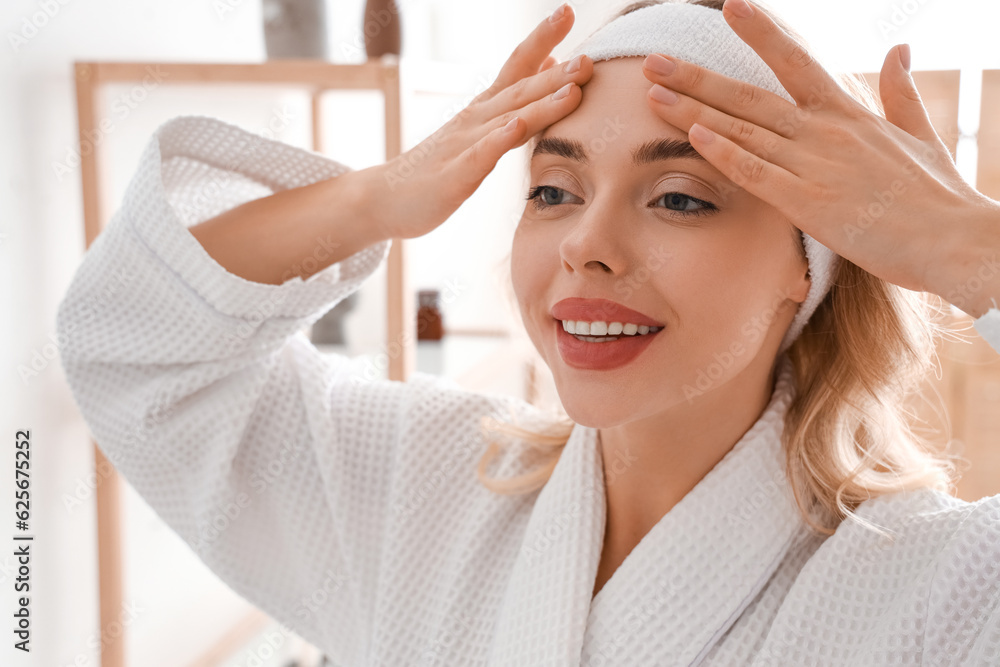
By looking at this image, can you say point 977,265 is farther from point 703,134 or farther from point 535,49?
point 535,49

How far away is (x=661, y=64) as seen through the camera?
27.3 inches

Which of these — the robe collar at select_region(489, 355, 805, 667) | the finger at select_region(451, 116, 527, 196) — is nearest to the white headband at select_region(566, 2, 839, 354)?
the finger at select_region(451, 116, 527, 196)

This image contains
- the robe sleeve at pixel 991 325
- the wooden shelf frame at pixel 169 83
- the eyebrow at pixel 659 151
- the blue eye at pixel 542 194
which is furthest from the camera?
the wooden shelf frame at pixel 169 83

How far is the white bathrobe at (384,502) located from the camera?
0.76 m

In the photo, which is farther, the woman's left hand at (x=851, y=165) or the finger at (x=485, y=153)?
the finger at (x=485, y=153)

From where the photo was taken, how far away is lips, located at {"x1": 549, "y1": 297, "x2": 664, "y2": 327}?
75 centimetres

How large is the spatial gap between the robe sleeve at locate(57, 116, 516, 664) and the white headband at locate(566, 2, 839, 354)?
0.38m

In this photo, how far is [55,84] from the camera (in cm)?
110

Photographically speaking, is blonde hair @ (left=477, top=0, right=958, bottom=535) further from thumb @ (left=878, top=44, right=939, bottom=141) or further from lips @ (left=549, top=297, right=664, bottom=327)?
lips @ (left=549, top=297, right=664, bottom=327)

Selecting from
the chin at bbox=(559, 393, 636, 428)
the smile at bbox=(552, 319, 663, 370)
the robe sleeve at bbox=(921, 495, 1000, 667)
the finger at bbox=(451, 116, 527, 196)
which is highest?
the finger at bbox=(451, 116, 527, 196)

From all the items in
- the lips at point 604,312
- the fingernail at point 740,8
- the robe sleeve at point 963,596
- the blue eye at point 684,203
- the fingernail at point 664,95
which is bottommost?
the robe sleeve at point 963,596

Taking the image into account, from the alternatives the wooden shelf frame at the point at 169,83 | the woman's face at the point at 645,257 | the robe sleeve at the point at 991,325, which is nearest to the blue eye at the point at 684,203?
the woman's face at the point at 645,257

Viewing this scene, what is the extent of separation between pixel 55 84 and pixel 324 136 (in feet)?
1.44

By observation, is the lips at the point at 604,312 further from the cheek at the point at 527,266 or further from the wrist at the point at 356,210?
the wrist at the point at 356,210
